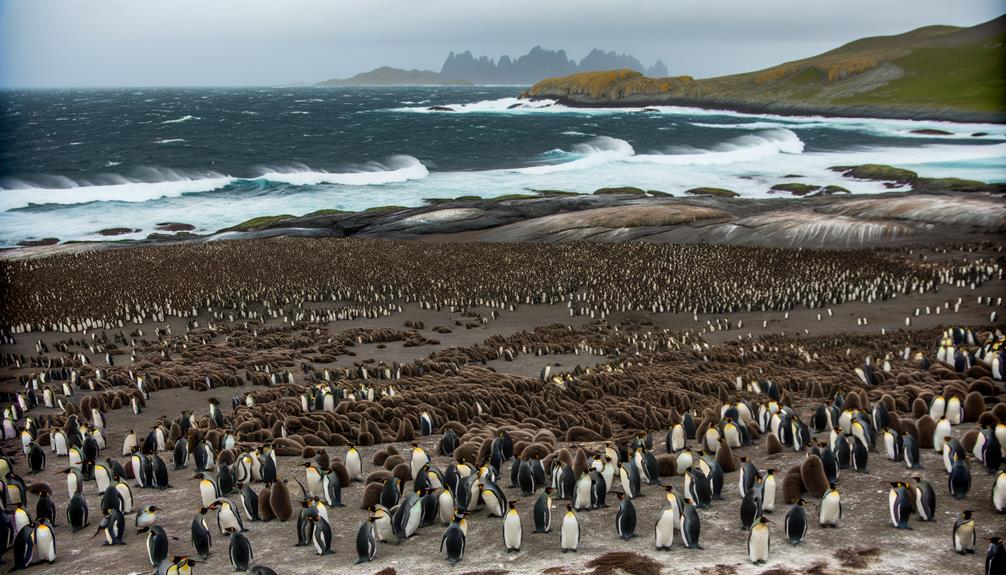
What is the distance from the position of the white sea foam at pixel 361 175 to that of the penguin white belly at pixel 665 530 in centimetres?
7396

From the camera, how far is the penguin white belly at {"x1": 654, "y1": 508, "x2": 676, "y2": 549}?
764 cm

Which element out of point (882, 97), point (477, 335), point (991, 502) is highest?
point (882, 97)

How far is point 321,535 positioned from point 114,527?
101 inches

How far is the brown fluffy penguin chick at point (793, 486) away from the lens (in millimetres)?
8666

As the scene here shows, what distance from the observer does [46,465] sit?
40.4ft

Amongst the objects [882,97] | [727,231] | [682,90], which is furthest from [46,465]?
[682,90]

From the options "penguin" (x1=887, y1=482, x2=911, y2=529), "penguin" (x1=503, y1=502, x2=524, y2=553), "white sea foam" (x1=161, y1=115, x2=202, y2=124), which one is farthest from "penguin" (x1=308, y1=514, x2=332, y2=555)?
"white sea foam" (x1=161, y1=115, x2=202, y2=124)

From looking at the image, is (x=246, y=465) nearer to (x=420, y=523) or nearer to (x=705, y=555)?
(x=420, y=523)

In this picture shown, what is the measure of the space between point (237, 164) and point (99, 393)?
76365mm

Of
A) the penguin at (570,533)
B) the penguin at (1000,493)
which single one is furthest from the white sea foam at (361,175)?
the penguin at (1000,493)

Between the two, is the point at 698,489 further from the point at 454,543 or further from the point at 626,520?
the point at 454,543

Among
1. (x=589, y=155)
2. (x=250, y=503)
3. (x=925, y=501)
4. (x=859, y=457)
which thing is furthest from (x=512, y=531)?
(x=589, y=155)

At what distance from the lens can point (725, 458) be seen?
977 cm

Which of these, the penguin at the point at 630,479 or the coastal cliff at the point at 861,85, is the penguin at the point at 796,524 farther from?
the coastal cliff at the point at 861,85
